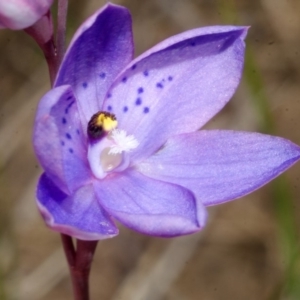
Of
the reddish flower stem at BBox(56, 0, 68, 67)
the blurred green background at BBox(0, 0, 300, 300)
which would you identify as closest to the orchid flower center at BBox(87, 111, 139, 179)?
the reddish flower stem at BBox(56, 0, 68, 67)

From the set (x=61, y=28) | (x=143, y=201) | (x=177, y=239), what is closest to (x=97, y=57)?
(x=61, y=28)

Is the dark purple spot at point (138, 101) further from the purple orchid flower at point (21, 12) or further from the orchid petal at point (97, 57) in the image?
the purple orchid flower at point (21, 12)

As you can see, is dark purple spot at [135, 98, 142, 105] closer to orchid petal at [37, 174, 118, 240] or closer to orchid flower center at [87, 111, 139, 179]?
orchid flower center at [87, 111, 139, 179]

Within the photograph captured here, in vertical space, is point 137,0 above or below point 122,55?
below

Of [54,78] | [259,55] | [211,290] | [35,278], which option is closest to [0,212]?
[35,278]

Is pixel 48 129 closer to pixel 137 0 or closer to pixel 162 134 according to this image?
pixel 162 134

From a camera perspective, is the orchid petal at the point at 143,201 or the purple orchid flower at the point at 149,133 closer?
the orchid petal at the point at 143,201

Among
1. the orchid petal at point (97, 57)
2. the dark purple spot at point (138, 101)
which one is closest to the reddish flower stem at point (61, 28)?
the orchid petal at point (97, 57)
